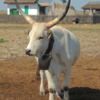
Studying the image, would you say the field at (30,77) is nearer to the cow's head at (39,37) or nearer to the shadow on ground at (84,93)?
the shadow on ground at (84,93)

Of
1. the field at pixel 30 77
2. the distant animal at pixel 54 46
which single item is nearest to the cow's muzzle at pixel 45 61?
the distant animal at pixel 54 46

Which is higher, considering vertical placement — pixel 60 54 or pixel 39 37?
pixel 39 37

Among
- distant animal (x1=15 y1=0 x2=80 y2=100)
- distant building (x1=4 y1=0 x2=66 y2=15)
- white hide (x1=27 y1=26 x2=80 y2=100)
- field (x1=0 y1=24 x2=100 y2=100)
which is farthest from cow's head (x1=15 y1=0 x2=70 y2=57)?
distant building (x1=4 y1=0 x2=66 y2=15)

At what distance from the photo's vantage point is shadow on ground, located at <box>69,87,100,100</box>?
5223 mm

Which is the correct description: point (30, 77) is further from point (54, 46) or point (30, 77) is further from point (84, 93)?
point (54, 46)

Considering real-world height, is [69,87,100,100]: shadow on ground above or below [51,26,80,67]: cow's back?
below

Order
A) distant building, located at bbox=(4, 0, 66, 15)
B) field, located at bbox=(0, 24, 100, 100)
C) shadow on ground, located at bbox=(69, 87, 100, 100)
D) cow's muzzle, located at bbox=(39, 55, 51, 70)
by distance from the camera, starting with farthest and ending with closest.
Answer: distant building, located at bbox=(4, 0, 66, 15)
field, located at bbox=(0, 24, 100, 100)
shadow on ground, located at bbox=(69, 87, 100, 100)
cow's muzzle, located at bbox=(39, 55, 51, 70)

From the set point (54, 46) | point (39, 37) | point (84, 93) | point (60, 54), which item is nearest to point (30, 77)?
point (84, 93)

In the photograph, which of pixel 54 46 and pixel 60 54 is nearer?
pixel 54 46

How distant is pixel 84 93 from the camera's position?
5.53 metres

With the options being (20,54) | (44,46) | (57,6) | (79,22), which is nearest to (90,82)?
(44,46)

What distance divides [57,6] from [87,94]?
30554 mm

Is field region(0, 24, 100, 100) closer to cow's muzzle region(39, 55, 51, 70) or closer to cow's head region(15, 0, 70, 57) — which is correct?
cow's head region(15, 0, 70, 57)

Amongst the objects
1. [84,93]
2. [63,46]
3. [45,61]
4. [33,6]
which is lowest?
[84,93]
